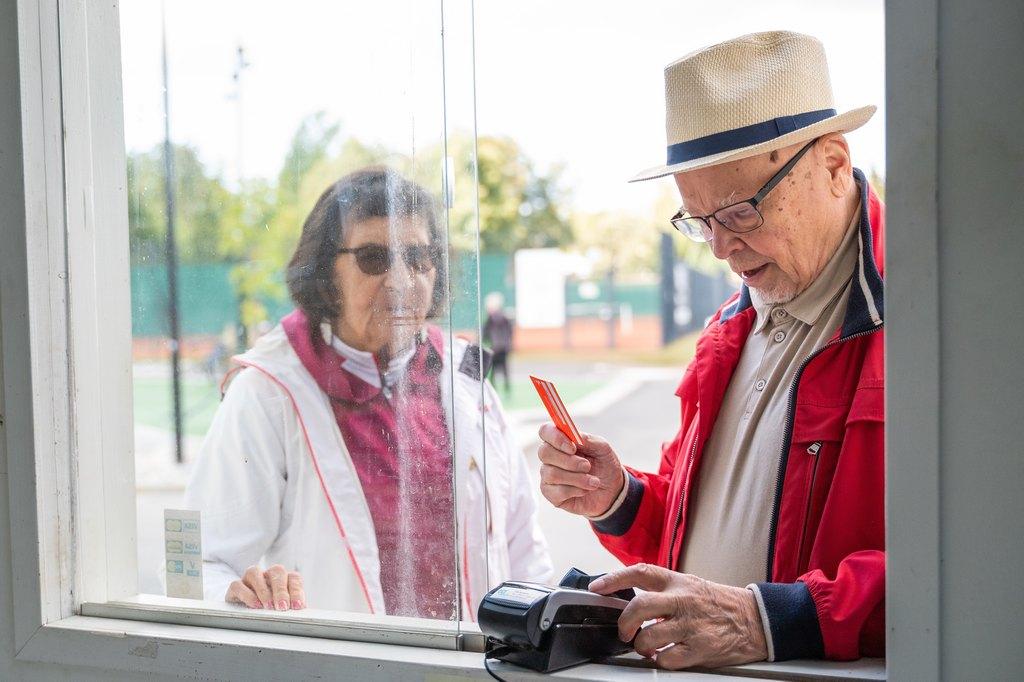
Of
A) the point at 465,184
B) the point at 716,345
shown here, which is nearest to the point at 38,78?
the point at 465,184

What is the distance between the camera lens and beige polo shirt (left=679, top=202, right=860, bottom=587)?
4.72ft

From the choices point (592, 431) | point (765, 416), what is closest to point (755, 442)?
point (765, 416)

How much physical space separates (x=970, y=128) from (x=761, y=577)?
75 centimetres

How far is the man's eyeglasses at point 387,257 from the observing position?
1475 mm

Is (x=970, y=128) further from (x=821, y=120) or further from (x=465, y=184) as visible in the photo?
(x=465, y=184)

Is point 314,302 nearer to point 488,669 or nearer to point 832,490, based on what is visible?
point 488,669

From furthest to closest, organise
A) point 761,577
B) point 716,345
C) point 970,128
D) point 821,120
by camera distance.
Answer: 1. point 716,345
2. point 821,120
3. point 761,577
4. point 970,128

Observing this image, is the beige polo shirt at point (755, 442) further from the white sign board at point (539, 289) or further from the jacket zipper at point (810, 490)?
the white sign board at point (539, 289)

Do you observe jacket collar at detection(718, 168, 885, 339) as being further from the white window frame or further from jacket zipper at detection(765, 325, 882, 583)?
the white window frame

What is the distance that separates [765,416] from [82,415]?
3.59 feet

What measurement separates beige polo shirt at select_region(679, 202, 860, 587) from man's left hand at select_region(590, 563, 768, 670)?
0.98 feet

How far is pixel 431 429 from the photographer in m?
1.49

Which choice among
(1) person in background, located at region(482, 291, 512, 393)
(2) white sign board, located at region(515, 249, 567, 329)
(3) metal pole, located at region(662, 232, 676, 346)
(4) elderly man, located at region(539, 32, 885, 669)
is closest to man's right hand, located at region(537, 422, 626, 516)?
(4) elderly man, located at region(539, 32, 885, 669)

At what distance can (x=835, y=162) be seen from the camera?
4.97 ft
